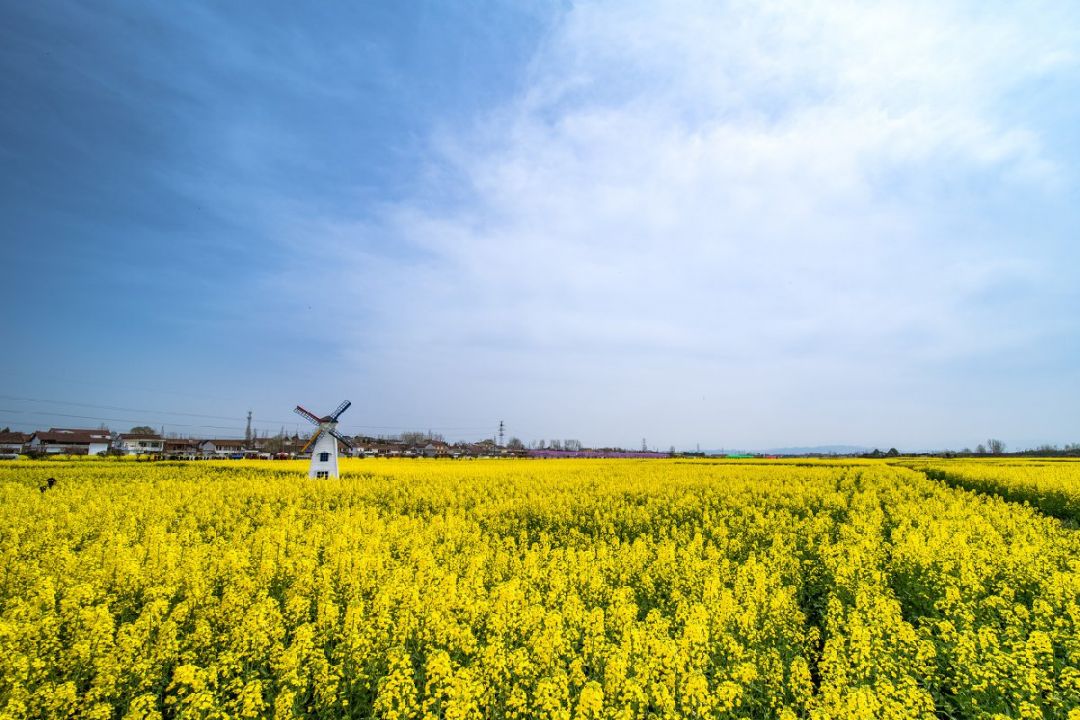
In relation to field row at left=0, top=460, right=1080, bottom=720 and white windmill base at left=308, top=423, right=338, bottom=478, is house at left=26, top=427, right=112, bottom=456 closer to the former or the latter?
white windmill base at left=308, top=423, right=338, bottom=478

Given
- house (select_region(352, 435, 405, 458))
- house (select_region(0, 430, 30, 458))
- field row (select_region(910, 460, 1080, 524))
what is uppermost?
field row (select_region(910, 460, 1080, 524))

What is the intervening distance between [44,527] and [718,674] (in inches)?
831

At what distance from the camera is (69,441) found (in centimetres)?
10000

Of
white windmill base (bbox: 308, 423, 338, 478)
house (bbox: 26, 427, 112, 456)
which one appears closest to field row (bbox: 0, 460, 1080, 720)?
white windmill base (bbox: 308, 423, 338, 478)

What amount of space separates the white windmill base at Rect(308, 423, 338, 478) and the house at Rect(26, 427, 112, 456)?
91.7 metres

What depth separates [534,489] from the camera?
2939cm

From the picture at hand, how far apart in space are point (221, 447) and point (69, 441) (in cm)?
3302

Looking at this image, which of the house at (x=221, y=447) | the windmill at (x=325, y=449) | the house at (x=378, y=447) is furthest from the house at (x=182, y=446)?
the windmill at (x=325, y=449)

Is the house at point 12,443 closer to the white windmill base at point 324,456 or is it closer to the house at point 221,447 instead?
the house at point 221,447

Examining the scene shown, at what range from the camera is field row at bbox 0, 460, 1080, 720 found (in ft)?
20.2

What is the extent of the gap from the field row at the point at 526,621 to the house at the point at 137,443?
12279cm

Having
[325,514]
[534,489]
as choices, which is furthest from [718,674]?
[534,489]

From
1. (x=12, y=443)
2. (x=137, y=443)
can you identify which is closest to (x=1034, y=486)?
(x=12, y=443)

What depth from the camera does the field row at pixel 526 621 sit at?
242 inches
